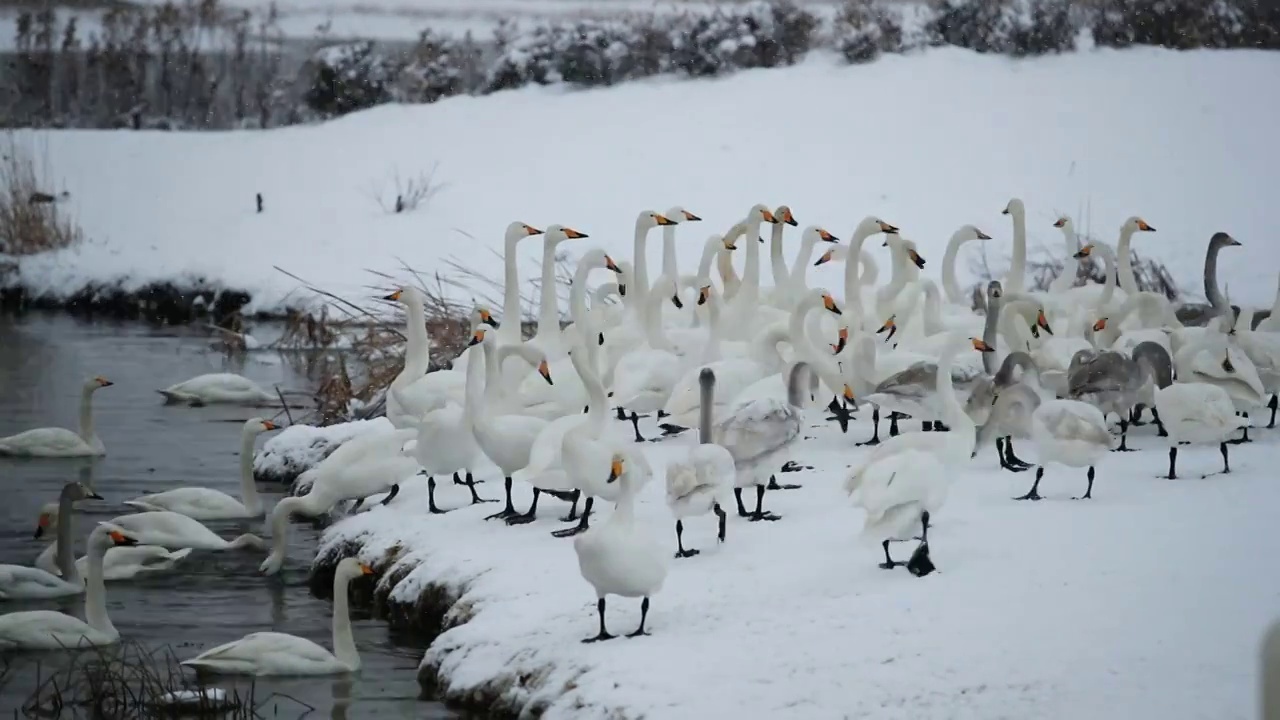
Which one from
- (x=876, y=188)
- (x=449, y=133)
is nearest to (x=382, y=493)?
(x=876, y=188)

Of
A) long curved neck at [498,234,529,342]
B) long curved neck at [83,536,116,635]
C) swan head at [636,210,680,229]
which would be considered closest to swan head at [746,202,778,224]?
swan head at [636,210,680,229]

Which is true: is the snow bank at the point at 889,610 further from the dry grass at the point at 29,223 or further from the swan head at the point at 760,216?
the dry grass at the point at 29,223

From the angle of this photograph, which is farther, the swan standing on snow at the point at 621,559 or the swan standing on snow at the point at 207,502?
the swan standing on snow at the point at 207,502

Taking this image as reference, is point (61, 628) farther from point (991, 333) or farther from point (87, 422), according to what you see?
point (991, 333)

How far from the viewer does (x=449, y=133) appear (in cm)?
2639

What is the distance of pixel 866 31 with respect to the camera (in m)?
27.8

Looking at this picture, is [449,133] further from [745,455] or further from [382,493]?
[745,455]

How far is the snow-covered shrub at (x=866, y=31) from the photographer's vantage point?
90.7 feet

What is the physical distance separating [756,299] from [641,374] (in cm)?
192

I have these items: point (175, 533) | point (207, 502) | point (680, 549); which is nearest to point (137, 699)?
point (680, 549)

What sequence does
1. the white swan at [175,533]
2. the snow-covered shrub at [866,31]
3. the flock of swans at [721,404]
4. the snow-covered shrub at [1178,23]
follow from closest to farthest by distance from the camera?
the flock of swans at [721,404], the white swan at [175,533], the snow-covered shrub at [1178,23], the snow-covered shrub at [866,31]

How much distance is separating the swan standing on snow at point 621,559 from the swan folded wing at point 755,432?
4.38 ft

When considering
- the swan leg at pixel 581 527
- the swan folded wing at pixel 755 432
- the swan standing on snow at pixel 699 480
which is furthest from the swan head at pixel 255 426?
the swan standing on snow at pixel 699 480

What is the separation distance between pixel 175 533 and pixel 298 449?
2234 millimetres
